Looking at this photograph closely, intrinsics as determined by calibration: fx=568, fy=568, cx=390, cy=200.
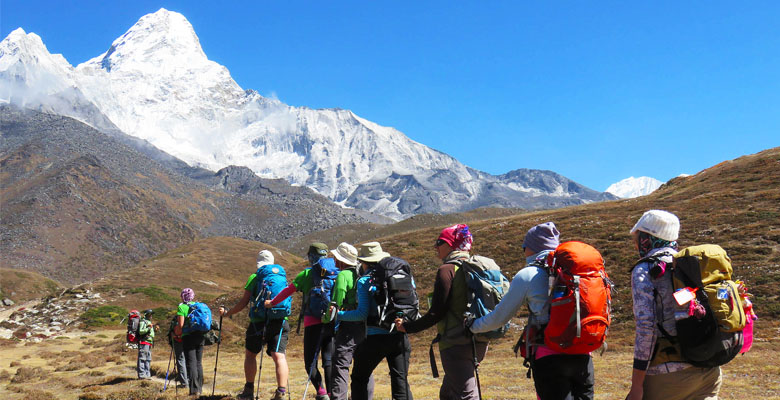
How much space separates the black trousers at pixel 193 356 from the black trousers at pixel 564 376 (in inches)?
360

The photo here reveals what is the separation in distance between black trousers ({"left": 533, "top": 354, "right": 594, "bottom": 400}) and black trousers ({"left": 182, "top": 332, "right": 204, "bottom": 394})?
9150mm

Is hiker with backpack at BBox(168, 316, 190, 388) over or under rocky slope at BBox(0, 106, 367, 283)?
under

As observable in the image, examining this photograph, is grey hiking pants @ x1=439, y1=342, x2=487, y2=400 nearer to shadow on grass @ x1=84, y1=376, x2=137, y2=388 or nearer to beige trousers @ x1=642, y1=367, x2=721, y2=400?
beige trousers @ x1=642, y1=367, x2=721, y2=400

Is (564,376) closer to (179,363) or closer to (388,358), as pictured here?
(388,358)

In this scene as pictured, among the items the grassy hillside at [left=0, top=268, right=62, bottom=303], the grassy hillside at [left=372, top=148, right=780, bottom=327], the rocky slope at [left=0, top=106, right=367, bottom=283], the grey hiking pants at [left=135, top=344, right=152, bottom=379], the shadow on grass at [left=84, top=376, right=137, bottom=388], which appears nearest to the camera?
the shadow on grass at [left=84, top=376, right=137, bottom=388]

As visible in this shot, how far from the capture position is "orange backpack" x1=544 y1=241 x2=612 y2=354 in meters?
5.13

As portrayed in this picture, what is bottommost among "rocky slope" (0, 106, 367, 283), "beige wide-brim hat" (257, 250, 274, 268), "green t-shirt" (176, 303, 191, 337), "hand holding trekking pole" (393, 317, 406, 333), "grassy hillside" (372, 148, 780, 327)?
"hand holding trekking pole" (393, 317, 406, 333)

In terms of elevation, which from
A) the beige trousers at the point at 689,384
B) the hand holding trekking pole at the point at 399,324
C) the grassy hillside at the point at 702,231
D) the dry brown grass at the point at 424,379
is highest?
the grassy hillside at the point at 702,231

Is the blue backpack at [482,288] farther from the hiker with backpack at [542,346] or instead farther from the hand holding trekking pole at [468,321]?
the hiker with backpack at [542,346]

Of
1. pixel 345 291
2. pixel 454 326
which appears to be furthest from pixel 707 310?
pixel 345 291

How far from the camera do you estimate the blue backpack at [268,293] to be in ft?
34.3

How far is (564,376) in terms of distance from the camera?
544cm

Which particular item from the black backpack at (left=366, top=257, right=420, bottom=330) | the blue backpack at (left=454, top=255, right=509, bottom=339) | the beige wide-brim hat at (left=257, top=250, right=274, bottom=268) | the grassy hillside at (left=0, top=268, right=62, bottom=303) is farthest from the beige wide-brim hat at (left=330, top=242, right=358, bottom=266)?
the grassy hillside at (left=0, top=268, right=62, bottom=303)

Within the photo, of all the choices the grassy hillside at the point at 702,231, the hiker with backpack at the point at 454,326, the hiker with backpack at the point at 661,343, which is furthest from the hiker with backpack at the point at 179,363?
the grassy hillside at the point at 702,231
